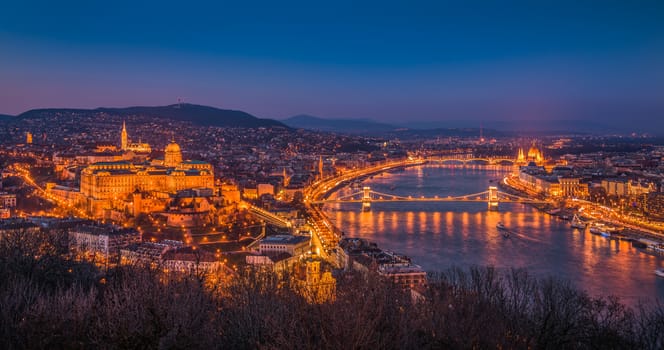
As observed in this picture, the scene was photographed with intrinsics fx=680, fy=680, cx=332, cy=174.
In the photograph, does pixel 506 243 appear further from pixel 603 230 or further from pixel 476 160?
pixel 476 160

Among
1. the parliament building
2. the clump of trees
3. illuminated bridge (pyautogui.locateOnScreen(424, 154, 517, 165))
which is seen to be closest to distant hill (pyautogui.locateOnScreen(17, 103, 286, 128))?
illuminated bridge (pyautogui.locateOnScreen(424, 154, 517, 165))

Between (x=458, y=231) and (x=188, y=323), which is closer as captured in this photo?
(x=188, y=323)

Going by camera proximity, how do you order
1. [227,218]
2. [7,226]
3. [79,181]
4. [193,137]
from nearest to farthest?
[7,226] < [227,218] < [79,181] < [193,137]

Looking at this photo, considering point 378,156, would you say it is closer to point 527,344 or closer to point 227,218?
point 227,218

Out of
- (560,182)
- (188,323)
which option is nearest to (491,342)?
(188,323)

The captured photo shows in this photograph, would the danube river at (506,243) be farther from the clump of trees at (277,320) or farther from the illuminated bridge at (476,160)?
the illuminated bridge at (476,160)

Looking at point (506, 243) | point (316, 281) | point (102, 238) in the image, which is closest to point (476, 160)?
point (506, 243)

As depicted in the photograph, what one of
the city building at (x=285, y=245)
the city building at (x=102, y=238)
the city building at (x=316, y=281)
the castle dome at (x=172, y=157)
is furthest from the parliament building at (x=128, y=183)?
the city building at (x=316, y=281)
